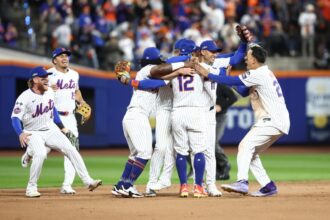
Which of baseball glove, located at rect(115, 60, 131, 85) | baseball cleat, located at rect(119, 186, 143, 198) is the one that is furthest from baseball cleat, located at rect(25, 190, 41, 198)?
baseball glove, located at rect(115, 60, 131, 85)

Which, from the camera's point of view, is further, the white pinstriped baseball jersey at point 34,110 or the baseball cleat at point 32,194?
the white pinstriped baseball jersey at point 34,110

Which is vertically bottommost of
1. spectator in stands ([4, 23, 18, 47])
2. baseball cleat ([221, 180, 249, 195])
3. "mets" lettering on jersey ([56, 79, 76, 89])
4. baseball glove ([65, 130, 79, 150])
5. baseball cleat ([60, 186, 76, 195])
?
baseball cleat ([60, 186, 76, 195])

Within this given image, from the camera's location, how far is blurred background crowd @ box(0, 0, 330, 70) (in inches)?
851

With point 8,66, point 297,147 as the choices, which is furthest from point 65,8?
point 297,147

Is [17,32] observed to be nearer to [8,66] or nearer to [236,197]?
[8,66]

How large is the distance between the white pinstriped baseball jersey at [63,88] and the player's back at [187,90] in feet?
6.26

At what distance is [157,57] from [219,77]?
34.3 inches

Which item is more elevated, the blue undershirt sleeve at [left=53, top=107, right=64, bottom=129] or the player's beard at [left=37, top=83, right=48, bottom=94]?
the player's beard at [left=37, top=83, right=48, bottom=94]

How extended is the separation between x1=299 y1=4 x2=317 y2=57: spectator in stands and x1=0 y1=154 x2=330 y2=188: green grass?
408 cm

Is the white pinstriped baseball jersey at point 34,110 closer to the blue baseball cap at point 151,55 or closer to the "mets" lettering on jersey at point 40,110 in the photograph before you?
the "mets" lettering on jersey at point 40,110

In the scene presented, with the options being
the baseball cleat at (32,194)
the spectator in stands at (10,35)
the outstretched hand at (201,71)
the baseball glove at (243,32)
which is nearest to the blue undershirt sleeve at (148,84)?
the outstretched hand at (201,71)

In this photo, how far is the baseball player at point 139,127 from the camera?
33.0ft

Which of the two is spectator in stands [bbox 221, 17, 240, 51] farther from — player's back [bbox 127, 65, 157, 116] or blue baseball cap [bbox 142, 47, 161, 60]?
player's back [bbox 127, 65, 157, 116]

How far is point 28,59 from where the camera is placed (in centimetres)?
2084
